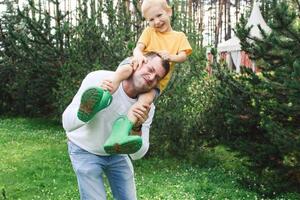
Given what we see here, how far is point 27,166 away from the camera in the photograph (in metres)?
10.9

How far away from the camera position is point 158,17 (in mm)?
3793

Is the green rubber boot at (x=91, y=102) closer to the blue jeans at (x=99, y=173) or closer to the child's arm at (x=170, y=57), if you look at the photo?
the blue jeans at (x=99, y=173)

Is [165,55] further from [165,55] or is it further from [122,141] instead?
[122,141]

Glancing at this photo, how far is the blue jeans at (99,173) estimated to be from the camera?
3613mm

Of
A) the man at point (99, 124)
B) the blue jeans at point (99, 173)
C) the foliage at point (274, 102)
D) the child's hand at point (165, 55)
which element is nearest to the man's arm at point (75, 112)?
the man at point (99, 124)

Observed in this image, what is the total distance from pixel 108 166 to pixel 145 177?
620 cm

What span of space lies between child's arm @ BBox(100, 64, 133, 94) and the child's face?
356mm

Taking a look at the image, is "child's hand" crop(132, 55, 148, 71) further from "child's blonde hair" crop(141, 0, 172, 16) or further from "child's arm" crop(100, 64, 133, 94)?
"child's blonde hair" crop(141, 0, 172, 16)

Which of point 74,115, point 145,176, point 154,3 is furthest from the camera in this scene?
point 145,176

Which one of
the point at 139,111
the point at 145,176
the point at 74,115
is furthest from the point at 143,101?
the point at 145,176

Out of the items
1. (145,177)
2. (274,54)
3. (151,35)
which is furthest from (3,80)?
(151,35)

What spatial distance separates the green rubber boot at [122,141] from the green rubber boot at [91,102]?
0.16m

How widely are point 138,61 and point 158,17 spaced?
→ 0.34 m

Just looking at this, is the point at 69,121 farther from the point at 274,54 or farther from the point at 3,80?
the point at 3,80
